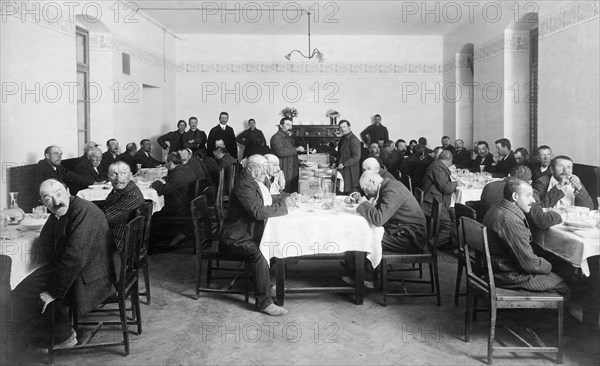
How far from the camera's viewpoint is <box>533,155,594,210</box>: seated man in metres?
5.23

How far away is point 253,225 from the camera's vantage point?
15.8ft

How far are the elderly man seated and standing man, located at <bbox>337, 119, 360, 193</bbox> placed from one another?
3.47m

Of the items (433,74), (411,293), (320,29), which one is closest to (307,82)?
(320,29)

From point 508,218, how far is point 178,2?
27.1ft

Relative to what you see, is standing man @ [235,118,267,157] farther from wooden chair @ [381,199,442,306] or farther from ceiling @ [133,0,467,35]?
wooden chair @ [381,199,442,306]

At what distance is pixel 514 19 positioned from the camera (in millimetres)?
9594

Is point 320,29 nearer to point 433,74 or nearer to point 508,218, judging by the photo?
point 433,74

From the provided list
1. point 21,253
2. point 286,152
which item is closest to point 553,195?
point 286,152

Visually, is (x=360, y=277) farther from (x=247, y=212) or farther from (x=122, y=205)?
(x=122, y=205)

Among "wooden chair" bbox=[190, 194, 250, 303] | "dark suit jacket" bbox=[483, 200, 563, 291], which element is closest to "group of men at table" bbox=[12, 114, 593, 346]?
"dark suit jacket" bbox=[483, 200, 563, 291]

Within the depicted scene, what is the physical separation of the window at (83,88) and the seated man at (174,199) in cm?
336

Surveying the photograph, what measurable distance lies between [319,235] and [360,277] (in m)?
0.56

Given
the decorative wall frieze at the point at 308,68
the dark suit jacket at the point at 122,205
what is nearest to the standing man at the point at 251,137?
the decorative wall frieze at the point at 308,68

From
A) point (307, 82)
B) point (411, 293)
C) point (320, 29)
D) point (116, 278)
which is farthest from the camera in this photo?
point (307, 82)
